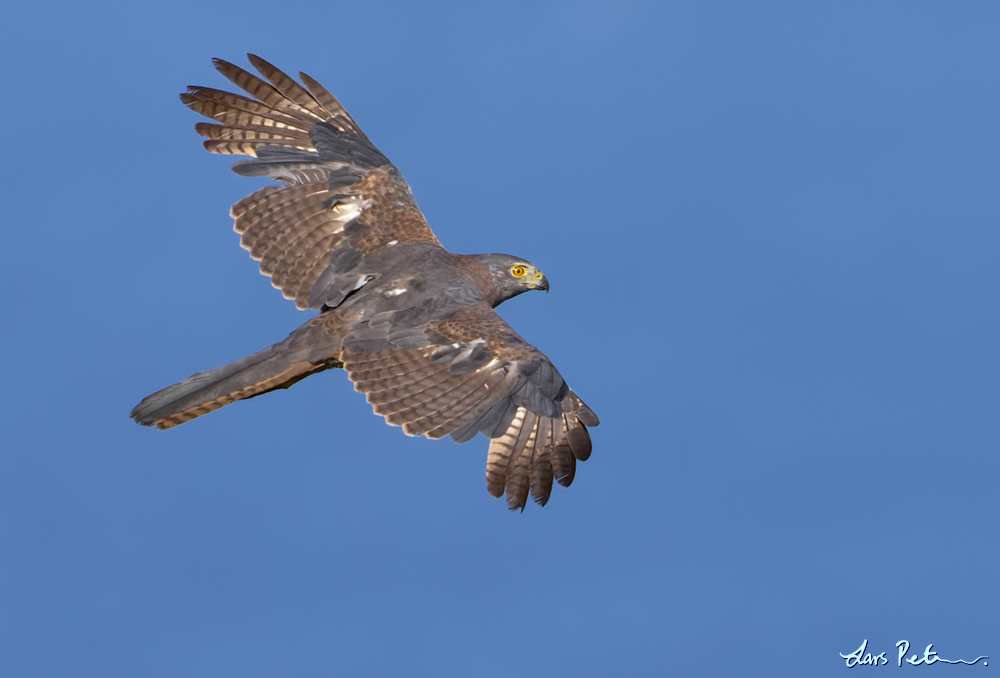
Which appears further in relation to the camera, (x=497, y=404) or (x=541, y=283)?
(x=541, y=283)

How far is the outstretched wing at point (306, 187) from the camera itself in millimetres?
13445

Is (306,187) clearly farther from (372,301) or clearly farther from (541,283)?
(541,283)

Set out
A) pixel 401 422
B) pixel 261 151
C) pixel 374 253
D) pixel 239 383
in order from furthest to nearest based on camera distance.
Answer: pixel 261 151 → pixel 374 253 → pixel 239 383 → pixel 401 422

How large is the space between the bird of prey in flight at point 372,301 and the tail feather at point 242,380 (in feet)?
0.04

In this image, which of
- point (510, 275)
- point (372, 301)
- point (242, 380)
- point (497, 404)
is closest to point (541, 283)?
point (510, 275)

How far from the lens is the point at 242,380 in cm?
1192

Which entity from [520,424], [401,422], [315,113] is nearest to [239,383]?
[401,422]

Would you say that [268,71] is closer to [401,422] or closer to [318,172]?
[318,172]

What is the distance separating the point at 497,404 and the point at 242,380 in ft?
7.96

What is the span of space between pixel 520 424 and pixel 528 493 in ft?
2.00

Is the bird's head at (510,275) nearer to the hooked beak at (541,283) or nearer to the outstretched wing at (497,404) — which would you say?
the hooked beak at (541,283)

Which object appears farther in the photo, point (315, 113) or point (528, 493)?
point (315, 113)

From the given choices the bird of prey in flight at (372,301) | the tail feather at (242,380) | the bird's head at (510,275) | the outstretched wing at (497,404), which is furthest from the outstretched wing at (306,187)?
the outstretched wing at (497,404)

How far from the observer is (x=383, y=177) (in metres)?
14.2
